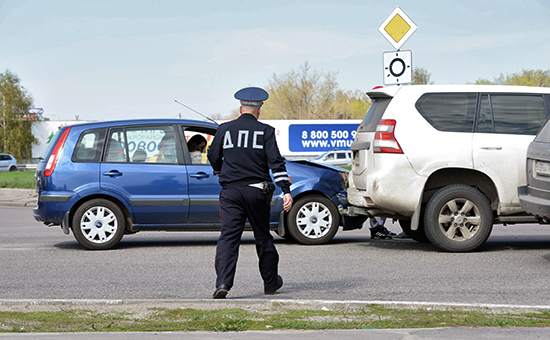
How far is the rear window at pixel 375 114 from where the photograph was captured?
8305mm

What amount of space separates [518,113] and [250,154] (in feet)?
14.0

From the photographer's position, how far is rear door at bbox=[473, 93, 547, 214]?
317 inches

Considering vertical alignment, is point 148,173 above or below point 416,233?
above

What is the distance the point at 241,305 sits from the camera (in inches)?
195

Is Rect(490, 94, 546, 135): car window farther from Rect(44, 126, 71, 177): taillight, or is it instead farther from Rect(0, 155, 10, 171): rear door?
Rect(0, 155, 10, 171): rear door

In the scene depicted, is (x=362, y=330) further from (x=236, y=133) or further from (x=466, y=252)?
(x=466, y=252)

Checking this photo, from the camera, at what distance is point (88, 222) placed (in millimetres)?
8844

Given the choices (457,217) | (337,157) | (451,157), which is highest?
(451,157)

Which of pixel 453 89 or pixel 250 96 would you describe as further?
pixel 453 89

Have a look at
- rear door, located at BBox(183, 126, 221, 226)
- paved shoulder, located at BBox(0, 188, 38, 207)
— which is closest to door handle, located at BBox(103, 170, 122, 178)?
rear door, located at BBox(183, 126, 221, 226)

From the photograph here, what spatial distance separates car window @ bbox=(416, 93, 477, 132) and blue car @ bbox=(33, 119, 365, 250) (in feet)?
5.52

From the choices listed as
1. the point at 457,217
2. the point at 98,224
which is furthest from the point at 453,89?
the point at 98,224

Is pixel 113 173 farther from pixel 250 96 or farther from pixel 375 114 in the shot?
pixel 250 96

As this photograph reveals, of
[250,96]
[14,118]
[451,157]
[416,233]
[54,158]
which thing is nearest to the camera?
[250,96]
